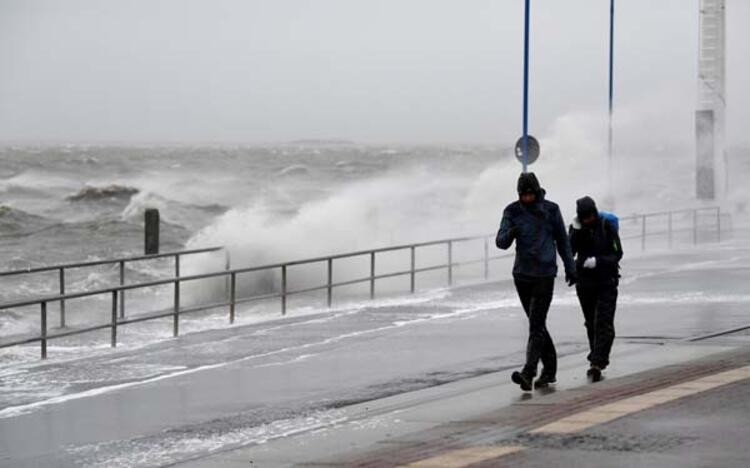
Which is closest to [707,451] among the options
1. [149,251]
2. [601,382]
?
[601,382]

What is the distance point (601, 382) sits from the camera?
13000 mm

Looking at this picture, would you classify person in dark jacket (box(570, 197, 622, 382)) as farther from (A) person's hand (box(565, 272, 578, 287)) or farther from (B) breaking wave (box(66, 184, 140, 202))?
(B) breaking wave (box(66, 184, 140, 202))

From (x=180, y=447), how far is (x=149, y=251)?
16555mm

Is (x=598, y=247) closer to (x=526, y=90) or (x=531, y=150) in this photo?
(x=531, y=150)

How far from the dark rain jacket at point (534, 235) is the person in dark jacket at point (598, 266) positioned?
736mm

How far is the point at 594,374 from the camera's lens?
1345cm

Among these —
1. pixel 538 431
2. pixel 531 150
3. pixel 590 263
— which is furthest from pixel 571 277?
pixel 531 150

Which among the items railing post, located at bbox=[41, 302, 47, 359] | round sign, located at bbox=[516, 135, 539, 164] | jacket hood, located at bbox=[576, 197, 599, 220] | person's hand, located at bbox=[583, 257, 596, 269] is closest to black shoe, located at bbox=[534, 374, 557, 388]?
person's hand, located at bbox=[583, 257, 596, 269]

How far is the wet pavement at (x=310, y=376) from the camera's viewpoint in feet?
37.4

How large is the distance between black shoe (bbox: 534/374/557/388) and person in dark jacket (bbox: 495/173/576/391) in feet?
0.88

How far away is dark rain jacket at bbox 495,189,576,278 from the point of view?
502 inches

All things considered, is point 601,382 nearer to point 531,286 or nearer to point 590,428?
point 531,286

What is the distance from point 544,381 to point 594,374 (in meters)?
0.58

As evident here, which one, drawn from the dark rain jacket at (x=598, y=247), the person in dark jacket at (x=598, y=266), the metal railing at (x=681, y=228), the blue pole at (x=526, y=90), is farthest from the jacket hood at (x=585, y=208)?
the metal railing at (x=681, y=228)
